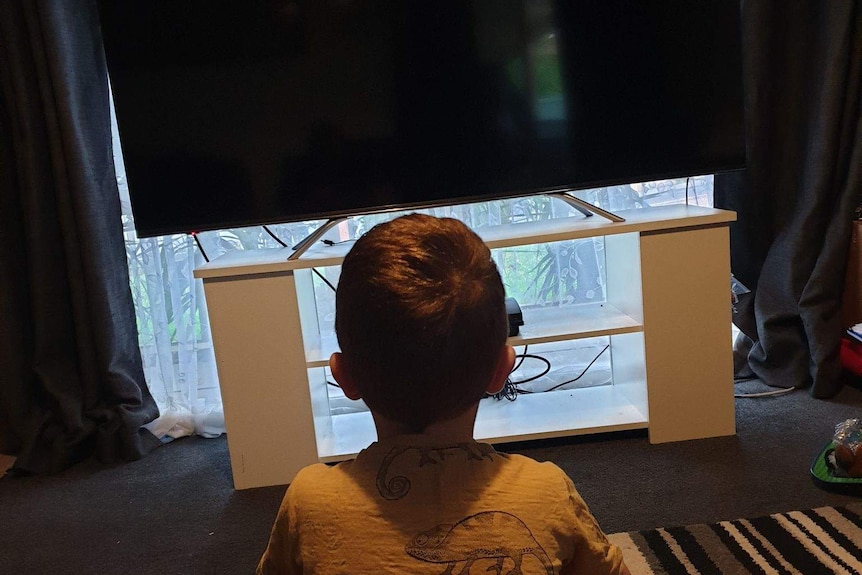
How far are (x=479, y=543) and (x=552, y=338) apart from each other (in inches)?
48.3

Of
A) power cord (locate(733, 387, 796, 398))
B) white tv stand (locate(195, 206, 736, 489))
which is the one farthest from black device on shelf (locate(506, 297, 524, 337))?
power cord (locate(733, 387, 796, 398))

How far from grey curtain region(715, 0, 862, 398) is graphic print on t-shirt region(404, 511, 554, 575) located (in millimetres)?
1750

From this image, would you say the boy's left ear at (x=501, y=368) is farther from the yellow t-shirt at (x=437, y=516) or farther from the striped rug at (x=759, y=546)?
the striped rug at (x=759, y=546)

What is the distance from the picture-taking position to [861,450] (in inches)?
65.1

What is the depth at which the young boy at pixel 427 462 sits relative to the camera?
0.75 metres

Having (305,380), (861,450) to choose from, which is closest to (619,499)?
(861,450)

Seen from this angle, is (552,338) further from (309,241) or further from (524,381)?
(309,241)

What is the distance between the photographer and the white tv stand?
74.4 inches

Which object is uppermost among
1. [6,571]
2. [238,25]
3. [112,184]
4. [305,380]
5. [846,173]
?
[238,25]

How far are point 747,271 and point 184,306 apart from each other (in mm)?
1719

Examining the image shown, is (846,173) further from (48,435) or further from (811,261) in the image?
(48,435)

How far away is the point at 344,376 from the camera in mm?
840

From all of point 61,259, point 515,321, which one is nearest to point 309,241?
point 515,321

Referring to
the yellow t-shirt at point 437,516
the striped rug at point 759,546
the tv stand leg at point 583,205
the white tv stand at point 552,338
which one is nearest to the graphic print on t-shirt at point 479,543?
the yellow t-shirt at point 437,516
